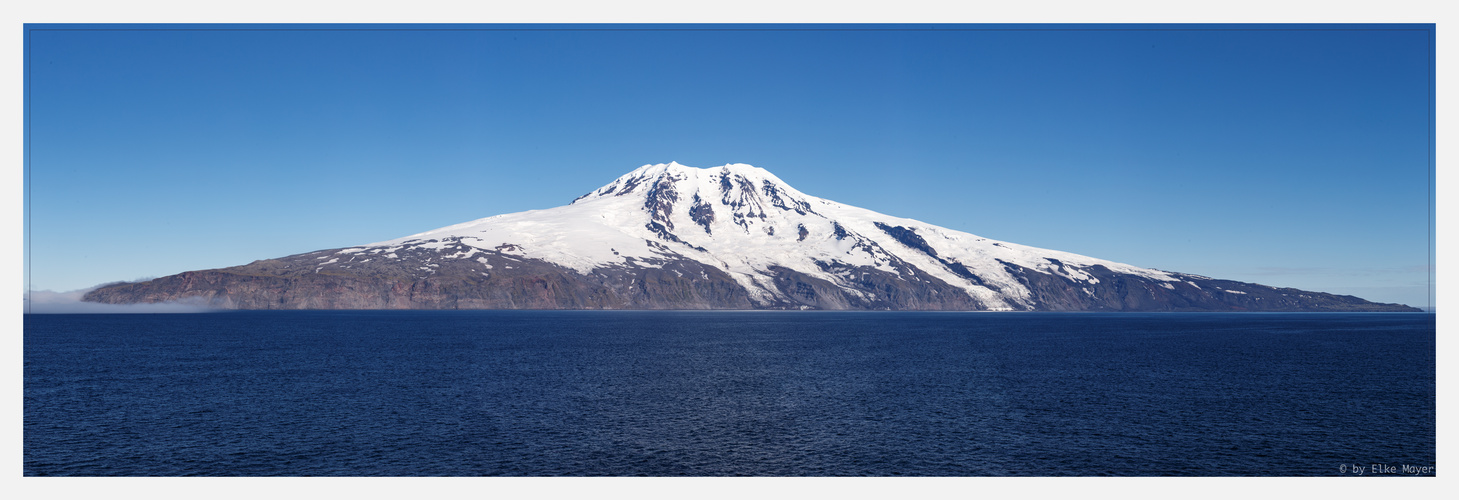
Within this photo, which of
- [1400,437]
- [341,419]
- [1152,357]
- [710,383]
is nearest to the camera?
[1400,437]

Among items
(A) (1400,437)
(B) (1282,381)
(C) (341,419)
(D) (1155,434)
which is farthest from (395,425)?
(B) (1282,381)

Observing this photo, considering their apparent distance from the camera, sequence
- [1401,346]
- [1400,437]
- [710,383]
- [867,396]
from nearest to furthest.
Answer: [1400,437] → [867,396] → [710,383] → [1401,346]

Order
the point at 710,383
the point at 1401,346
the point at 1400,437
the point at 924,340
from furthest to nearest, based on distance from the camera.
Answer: the point at 924,340 → the point at 1401,346 → the point at 710,383 → the point at 1400,437

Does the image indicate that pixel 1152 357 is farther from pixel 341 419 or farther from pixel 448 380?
pixel 341 419

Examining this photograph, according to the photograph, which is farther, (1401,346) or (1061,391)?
(1401,346)

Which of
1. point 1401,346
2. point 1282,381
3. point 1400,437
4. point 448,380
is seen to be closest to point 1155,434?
point 1400,437

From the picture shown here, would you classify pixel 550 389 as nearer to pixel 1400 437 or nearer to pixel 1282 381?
pixel 1400 437
